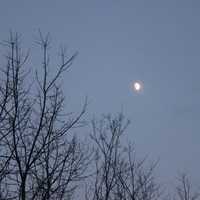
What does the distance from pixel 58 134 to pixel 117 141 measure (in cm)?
739

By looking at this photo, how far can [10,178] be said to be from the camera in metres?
9.48

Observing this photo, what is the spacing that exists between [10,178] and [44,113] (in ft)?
5.96

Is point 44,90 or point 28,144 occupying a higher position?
point 44,90

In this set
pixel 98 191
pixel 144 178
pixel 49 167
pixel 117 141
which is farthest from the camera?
pixel 144 178

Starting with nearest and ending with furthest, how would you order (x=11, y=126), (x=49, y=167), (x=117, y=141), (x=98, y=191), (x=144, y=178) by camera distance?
(x=11, y=126) → (x=49, y=167) → (x=98, y=191) → (x=117, y=141) → (x=144, y=178)

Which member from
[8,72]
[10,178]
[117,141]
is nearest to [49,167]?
[10,178]

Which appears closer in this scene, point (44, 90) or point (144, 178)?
point (44, 90)

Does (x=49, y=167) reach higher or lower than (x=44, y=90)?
lower

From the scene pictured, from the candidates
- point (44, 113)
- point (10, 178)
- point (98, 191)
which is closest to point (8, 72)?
point (44, 113)

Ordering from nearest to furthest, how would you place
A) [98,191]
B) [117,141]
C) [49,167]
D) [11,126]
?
1. [11,126]
2. [49,167]
3. [98,191]
4. [117,141]

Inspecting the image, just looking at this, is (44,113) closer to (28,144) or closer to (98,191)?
(28,144)

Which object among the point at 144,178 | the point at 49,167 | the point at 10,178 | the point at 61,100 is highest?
the point at 144,178

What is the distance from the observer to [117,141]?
52.4 ft

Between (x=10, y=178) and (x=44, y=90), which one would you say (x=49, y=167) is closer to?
(x=10, y=178)
